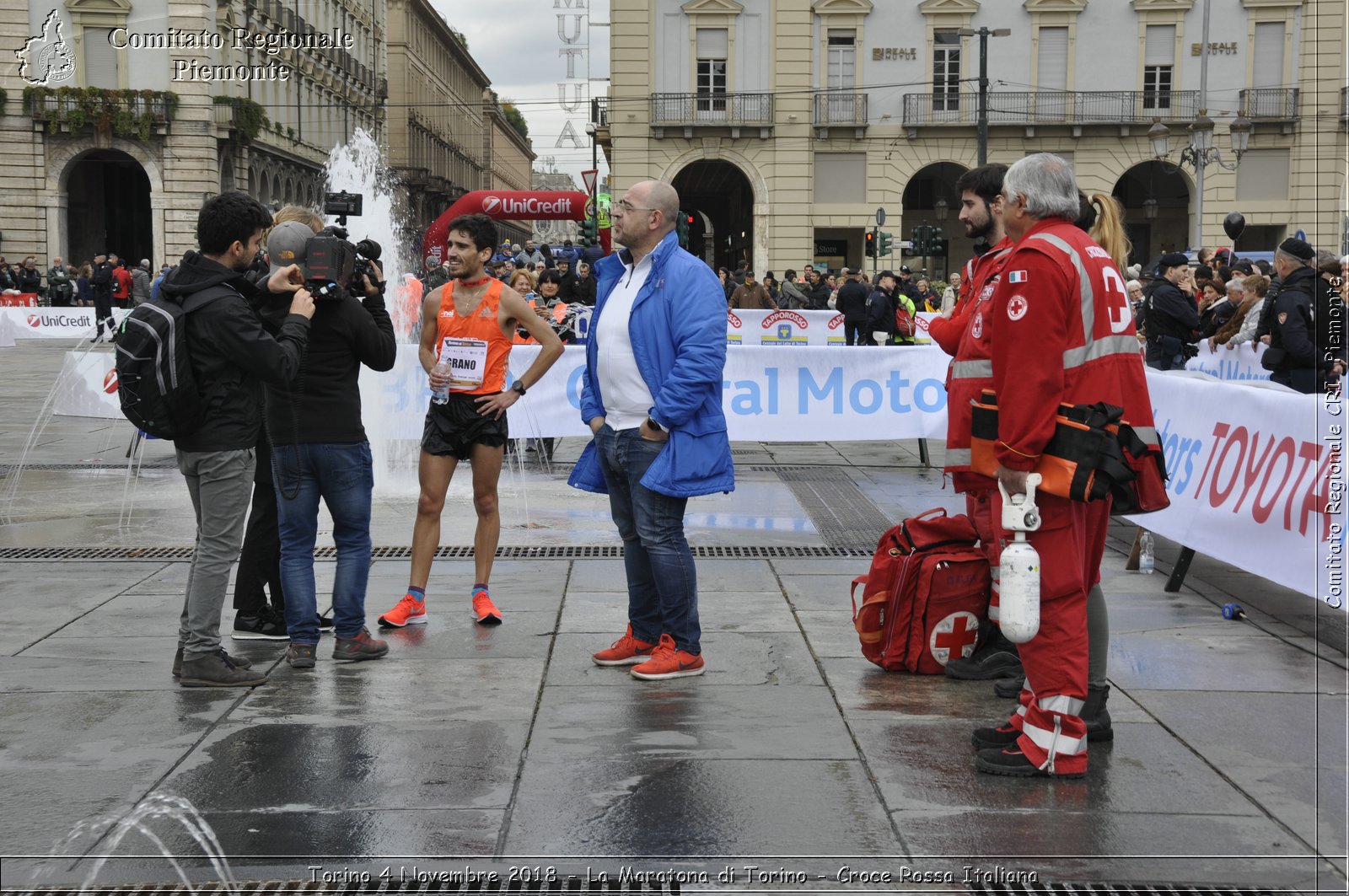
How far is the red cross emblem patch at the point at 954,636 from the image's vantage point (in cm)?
574

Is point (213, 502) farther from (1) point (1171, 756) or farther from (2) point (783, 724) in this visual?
(1) point (1171, 756)

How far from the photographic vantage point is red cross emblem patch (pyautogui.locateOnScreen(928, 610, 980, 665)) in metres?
5.74

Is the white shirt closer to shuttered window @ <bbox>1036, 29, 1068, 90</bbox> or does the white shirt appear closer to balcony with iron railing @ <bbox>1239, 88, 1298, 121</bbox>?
shuttered window @ <bbox>1036, 29, 1068, 90</bbox>

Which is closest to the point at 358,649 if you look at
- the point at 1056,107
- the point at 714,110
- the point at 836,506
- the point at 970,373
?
the point at 970,373

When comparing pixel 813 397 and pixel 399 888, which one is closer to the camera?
pixel 399 888

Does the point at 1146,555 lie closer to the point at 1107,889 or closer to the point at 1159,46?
the point at 1107,889

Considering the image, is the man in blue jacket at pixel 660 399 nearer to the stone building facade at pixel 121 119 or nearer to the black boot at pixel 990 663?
the black boot at pixel 990 663

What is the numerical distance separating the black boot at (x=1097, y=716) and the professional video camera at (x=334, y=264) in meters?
3.30

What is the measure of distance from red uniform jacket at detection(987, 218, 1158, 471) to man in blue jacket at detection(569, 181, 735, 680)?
1368 mm

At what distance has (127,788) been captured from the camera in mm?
4379

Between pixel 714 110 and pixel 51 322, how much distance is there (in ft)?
75.2

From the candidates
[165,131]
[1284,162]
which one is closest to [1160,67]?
[1284,162]

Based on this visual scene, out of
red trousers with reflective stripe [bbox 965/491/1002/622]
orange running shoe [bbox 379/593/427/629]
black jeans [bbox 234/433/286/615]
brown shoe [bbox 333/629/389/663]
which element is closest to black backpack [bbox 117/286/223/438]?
black jeans [bbox 234/433/286/615]

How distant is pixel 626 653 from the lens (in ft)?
19.5
